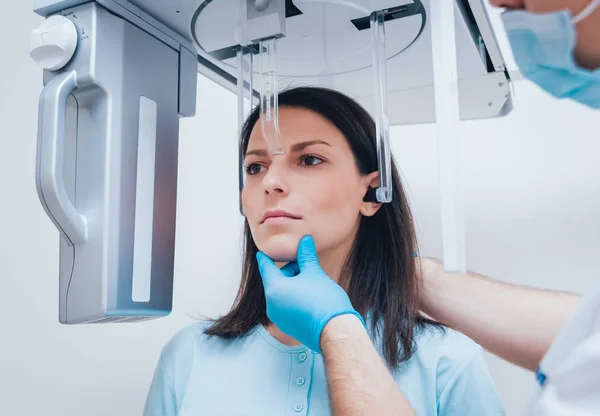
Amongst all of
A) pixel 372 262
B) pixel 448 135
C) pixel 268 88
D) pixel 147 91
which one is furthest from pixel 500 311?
pixel 147 91

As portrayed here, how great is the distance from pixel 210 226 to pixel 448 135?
1.09 m

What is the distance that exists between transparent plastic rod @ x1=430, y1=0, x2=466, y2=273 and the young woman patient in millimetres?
387

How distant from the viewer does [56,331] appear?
1.35 meters

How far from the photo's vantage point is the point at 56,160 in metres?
0.94

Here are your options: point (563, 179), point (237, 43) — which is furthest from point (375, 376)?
point (563, 179)

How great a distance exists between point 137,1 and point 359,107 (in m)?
0.56

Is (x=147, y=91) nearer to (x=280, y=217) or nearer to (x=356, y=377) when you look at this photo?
(x=280, y=217)

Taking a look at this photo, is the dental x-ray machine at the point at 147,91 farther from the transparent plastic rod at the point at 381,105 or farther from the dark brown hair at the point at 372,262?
the dark brown hair at the point at 372,262

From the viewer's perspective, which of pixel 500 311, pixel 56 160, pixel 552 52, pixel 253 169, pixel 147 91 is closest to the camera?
pixel 552 52

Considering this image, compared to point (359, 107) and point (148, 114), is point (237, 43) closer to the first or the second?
point (148, 114)

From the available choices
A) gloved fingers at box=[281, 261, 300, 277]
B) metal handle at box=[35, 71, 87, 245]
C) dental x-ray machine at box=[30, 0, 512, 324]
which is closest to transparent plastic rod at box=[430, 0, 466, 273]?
dental x-ray machine at box=[30, 0, 512, 324]

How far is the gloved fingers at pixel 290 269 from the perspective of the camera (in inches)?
47.0

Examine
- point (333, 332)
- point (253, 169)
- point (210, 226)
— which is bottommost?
point (333, 332)

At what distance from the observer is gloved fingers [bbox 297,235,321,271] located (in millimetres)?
1103
